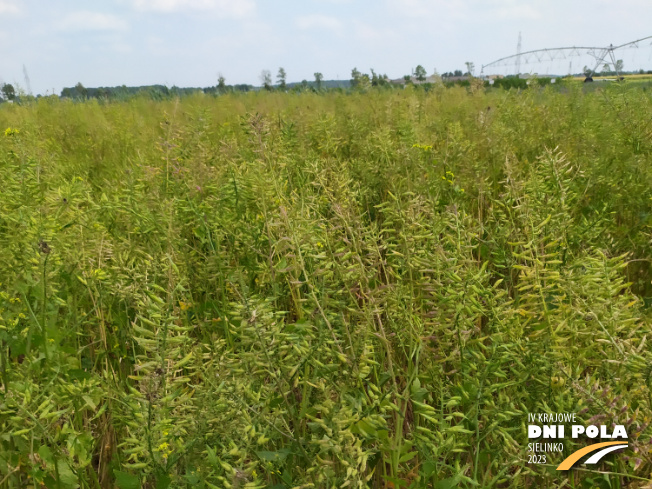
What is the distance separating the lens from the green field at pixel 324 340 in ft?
3.36

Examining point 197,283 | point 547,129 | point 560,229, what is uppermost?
point 547,129

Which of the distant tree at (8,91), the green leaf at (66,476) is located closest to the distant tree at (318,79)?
the distant tree at (8,91)

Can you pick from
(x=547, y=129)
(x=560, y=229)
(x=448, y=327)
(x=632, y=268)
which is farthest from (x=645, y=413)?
(x=547, y=129)

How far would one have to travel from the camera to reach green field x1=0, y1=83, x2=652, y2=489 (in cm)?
102

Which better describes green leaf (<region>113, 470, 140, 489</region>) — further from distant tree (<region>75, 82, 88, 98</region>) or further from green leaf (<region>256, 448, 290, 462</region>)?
distant tree (<region>75, 82, 88, 98</region>)

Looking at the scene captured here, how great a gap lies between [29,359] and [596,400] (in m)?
1.30

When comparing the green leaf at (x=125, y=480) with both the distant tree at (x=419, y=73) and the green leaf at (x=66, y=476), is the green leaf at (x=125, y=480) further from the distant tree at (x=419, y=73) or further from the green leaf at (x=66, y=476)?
the distant tree at (x=419, y=73)

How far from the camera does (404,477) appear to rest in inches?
52.4

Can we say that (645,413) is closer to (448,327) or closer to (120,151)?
(448,327)

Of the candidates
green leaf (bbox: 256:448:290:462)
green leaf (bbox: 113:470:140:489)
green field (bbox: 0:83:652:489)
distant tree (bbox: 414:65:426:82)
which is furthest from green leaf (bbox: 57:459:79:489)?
distant tree (bbox: 414:65:426:82)

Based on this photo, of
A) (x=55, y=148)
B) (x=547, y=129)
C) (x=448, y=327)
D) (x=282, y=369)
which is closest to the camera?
(x=282, y=369)

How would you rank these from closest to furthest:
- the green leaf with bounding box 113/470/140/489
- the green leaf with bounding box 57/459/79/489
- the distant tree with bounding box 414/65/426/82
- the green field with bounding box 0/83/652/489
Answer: the green field with bounding box 0/83/652/489
the green leaf with bounding box 113/470/140/489
the green leaf with bounding box 57/459/79/489
the distant tree with bounding box 414/65/426/82

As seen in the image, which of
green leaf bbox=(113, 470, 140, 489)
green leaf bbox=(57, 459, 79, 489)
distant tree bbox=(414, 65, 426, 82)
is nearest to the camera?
green leaf bbox=(113, 470, 140, 489)

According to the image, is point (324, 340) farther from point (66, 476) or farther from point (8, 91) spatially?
point (8, 91)
